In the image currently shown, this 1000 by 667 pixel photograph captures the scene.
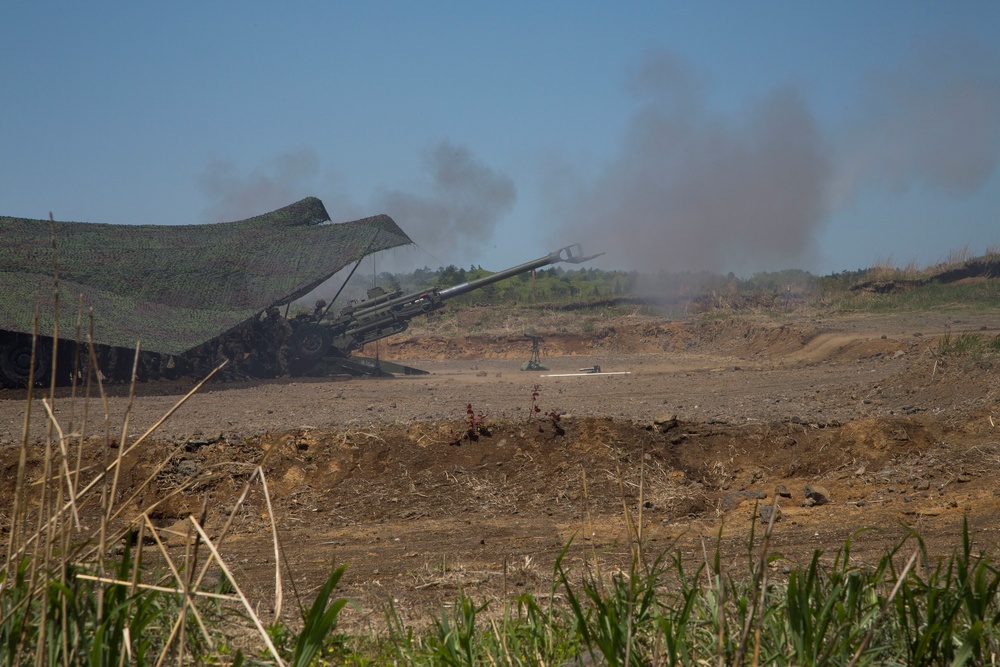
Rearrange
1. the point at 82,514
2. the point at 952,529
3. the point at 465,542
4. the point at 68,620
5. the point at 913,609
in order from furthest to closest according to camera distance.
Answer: the point at 82,514 < the point at 465,542 < the point at 952,529 < the point at 913,609 < the point at 68,620

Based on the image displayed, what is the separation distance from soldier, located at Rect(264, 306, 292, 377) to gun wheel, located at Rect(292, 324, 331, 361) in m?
0.21

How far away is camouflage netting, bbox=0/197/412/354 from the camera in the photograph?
16.9 m

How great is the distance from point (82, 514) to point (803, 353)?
1634 centimetres

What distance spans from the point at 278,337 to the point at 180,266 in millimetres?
2684

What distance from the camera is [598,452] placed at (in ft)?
26.6

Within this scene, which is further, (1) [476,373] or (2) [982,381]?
(1) [476,373]

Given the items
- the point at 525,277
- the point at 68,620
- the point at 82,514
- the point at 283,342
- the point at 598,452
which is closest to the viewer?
the point at 68,620

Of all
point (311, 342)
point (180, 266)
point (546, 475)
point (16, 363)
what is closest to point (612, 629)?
point (546, 475)

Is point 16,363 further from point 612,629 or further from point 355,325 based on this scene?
point 612,629

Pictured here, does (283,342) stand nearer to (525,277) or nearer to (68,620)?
(68,620)

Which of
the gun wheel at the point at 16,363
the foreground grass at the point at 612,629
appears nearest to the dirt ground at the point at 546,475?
the foreground grass at the point at 612,629

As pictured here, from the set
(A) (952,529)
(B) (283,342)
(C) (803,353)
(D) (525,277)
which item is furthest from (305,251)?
(D) (525,277)

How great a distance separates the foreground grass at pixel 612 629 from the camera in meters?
2.70

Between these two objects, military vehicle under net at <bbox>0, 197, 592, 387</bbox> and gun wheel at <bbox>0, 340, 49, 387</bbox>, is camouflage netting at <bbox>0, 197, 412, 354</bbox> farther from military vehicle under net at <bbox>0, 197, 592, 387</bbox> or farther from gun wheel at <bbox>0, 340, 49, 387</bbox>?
gun wheel at <bbox>0, 340, 49, 387</bbox>
